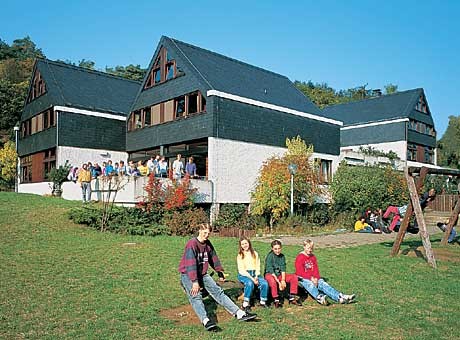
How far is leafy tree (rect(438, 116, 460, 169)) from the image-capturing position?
44.8m

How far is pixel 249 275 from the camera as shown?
25.6 feet

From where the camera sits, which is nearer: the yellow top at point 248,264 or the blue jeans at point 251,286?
the blue jeans at point 251,286

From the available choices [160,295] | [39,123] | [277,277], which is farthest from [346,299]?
[39,123]

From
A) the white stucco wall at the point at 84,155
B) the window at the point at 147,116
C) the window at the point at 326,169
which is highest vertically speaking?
the window at the point at 147,116

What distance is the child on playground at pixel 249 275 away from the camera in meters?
7.61

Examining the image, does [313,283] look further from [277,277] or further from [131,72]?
[131,72]

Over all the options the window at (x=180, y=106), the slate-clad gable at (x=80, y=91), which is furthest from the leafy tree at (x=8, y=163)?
the window at (x=180, y=106)

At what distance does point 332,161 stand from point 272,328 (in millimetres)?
25361

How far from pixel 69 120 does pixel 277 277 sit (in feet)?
82.4

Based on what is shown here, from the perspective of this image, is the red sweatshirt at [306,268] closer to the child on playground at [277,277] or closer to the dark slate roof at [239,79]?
the child on playground at [277,277]

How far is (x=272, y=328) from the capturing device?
6641mm

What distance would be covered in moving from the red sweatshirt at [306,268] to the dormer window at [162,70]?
20.5 m

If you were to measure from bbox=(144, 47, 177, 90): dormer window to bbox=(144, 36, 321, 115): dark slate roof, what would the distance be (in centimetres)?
75

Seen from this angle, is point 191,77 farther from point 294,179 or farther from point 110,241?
point 110,241
